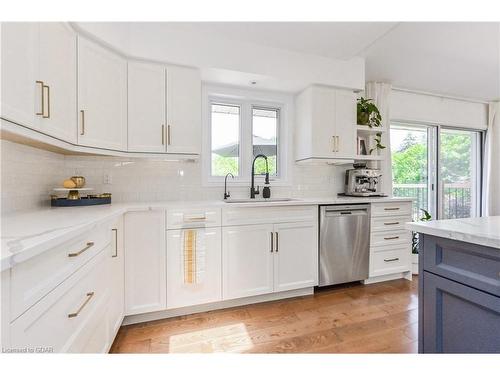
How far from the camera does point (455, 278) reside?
1002mm

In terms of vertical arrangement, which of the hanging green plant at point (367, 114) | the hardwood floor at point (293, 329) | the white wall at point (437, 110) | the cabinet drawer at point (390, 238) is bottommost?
the hardwood floor at point (293, 329)

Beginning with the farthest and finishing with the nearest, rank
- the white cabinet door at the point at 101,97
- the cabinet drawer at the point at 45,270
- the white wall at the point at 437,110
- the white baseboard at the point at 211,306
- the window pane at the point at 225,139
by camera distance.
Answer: the white wall at the point at 437,110 < the window pane at the point at 225,139 < the white baseboard at the point at 211,306 < the white cabinet door at the point at 101,97 < the cabinet drawer at the point at 45,270

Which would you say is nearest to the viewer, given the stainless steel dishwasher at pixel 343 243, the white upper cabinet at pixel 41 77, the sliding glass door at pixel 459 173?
the white upper cabinet at pixel 41 77

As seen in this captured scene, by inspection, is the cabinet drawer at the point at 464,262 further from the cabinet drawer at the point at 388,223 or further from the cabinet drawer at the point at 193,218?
the cabinet drawer at the point at 388,223

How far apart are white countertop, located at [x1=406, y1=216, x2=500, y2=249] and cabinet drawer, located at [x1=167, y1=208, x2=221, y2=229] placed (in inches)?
55.0

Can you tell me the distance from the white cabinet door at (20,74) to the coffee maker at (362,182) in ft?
9.71

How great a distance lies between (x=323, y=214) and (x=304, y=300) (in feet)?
2.79

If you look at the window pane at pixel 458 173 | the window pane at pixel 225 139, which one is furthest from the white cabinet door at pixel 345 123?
the window pane at pixel 458 173

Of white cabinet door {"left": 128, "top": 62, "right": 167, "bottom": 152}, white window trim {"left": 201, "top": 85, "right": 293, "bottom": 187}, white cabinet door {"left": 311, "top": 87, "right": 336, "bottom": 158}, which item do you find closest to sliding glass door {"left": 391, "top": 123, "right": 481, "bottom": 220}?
white cabinet door {"left": 311, "top": 87, "right": 336, "bottom": 158}

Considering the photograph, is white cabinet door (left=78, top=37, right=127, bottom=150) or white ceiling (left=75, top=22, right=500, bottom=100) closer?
white cabinet door (left=78, top=37, right=127, bottom=150)

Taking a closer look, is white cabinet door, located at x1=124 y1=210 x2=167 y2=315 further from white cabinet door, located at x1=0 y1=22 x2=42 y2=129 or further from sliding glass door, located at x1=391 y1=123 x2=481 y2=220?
sliding glass door, located at x1=391 y1=123 x2=481 y2=220

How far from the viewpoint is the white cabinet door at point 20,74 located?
3.45 feet

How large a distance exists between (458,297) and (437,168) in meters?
3.66

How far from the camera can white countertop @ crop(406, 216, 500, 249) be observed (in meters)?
0.88
